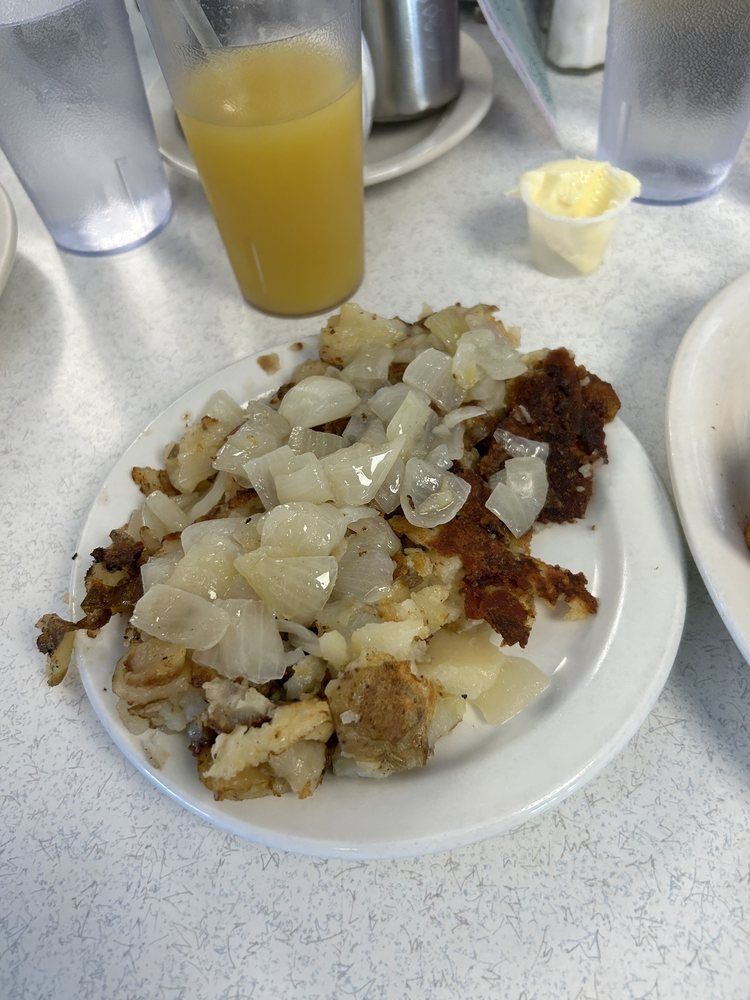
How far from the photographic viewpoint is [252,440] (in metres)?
0.98

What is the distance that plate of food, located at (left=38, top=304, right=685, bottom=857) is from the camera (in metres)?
0.76

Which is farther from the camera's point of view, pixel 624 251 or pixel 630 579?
pixel 624 251

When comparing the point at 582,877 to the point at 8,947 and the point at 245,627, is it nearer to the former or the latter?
the point at 245,627

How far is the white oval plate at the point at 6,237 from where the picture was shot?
Result: 52.0 inches

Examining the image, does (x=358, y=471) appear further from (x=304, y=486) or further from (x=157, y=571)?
(x=157, y=571)

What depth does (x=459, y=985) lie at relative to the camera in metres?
0.74

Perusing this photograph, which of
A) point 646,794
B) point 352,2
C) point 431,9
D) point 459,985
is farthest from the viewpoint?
point 431,9

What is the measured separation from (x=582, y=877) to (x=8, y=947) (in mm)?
610

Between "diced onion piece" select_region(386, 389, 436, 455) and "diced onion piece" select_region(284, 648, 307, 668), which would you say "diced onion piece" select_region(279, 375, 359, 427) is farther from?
"diced onion piece" select_region(284, 648, 307, 668)

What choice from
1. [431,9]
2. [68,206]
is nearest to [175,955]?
[68,206]

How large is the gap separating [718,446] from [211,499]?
2.21ft

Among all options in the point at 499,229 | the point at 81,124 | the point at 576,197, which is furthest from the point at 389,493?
the point at 81,124

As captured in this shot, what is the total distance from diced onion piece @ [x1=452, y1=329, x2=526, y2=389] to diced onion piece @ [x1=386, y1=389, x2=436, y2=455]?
2.9 inches

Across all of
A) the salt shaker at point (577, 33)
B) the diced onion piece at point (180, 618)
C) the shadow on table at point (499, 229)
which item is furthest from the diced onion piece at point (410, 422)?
the salt shaker at point (577, 33)
